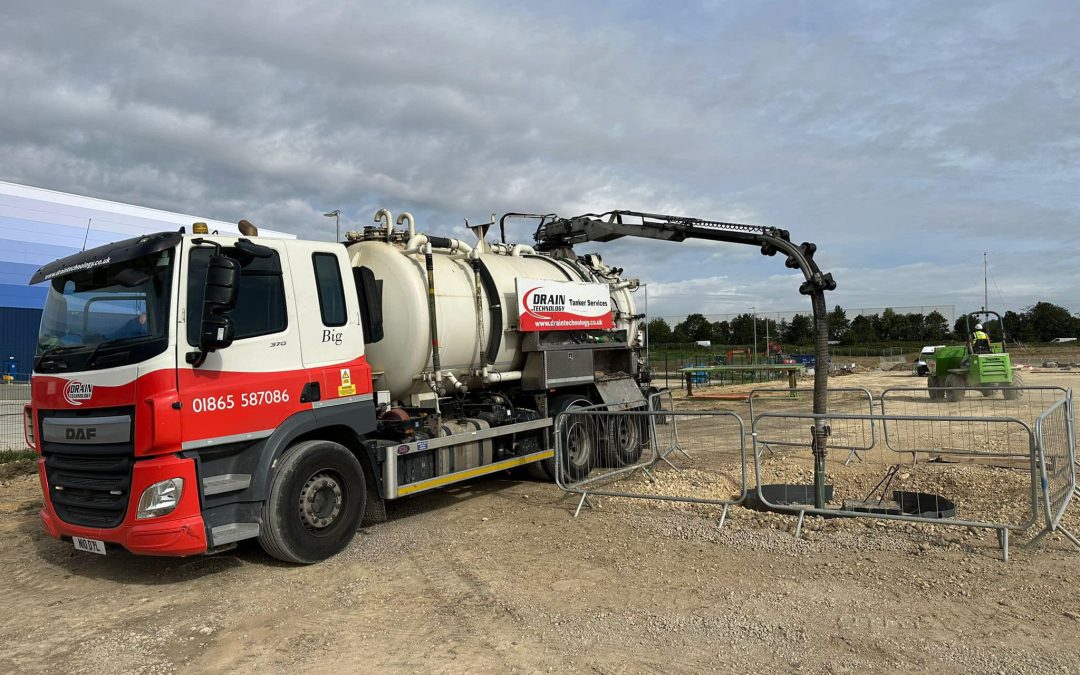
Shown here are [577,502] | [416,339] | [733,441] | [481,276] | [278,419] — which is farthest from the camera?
[733,441]

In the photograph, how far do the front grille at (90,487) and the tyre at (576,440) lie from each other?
17.3 feet

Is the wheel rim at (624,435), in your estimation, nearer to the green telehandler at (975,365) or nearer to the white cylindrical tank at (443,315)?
the white cylindrical tank at (443,315)

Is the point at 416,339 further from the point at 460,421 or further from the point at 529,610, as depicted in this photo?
the point at 529,610

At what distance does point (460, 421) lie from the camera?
844 centimetres

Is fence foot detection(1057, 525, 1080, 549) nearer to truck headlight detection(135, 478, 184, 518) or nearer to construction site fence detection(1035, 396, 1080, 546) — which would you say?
construction site fence detection(1035, 396, 1080, 546)

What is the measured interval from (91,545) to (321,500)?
69.3 inches

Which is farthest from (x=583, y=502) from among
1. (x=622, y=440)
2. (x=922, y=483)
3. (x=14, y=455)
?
(x=14, y=455)

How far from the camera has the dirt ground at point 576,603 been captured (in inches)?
173

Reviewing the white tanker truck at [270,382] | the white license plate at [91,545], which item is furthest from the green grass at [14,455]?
the white license plate at [91,545]

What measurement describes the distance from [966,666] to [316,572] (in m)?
4.73

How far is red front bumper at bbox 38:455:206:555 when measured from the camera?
5355 millimetres

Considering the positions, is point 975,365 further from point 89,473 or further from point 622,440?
point 89,473

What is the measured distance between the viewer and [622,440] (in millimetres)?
10391

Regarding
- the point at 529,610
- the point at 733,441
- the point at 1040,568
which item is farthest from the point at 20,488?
the point at 1040,568
